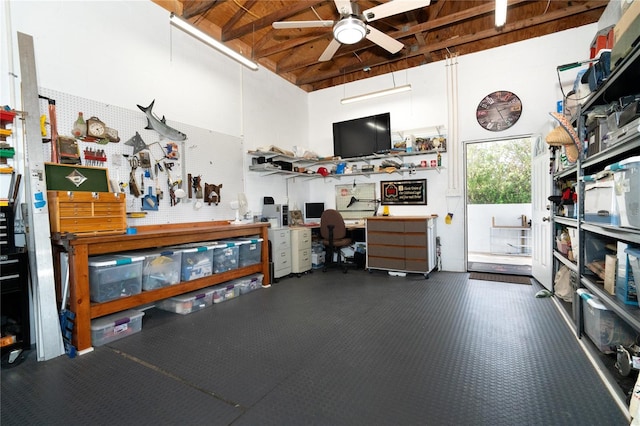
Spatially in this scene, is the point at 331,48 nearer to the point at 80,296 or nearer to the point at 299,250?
the point at 299,250

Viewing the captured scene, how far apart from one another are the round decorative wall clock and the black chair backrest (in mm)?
2716

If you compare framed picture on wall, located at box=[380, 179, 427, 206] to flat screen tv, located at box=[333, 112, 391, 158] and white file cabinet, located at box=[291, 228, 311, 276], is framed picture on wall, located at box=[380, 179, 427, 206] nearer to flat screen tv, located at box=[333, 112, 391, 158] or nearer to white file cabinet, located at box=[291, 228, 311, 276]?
flat screen tv, located at box=[333, 112, 391, 158]

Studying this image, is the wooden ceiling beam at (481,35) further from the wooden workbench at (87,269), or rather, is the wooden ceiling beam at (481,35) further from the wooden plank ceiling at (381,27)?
the wooden workbench at (87,269)

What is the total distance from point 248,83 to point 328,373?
4454mm

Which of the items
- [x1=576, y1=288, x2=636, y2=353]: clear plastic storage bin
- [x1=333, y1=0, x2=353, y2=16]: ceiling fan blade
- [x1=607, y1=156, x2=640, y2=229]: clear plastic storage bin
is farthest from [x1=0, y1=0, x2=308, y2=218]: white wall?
[x1=576, y1=288, x2=636, y2=353]: clear plastic storage bin

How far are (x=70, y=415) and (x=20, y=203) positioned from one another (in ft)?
5.92

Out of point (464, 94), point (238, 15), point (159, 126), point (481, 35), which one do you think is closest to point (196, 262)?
point (159, 126)

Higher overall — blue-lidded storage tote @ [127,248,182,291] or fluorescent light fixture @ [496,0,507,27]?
fluorescent light fixture @ [496,0,507,27]

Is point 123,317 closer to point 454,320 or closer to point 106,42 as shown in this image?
point 106,42

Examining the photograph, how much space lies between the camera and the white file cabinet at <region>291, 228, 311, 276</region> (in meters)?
4.85

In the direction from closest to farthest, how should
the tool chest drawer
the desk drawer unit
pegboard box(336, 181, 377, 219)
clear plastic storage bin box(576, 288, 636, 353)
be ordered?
1. clear plastic storage bin box(576, 288, 636, 353)
2. the tool chest drawer
3. the desk drawer unit
4. pegboard box(336, 181, 377, 219)

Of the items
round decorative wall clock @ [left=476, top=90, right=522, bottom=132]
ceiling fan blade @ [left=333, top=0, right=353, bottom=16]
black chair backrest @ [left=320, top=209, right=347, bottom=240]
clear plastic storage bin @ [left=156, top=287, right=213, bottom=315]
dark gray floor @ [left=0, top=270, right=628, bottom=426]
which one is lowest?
dark gray floor @ [left=0, top=270, right=628, bottom=426]

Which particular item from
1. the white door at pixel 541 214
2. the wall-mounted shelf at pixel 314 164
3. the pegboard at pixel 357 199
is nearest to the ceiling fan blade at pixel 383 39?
the wall-mounted shelf at pixel 314 164

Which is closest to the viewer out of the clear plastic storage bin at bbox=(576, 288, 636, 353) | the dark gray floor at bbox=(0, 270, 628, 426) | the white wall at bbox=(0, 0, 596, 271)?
the dark gray floor at bbox=(0, 270, 628, 426)
